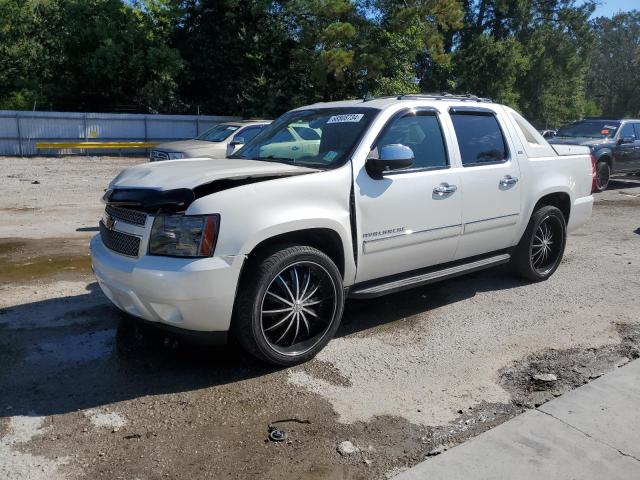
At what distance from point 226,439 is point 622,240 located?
7.44m

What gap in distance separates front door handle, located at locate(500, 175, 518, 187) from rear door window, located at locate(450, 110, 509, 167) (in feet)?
0.56

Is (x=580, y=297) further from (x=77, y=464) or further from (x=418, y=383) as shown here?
(x=77, y=464)

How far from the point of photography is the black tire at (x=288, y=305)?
3.86 meters

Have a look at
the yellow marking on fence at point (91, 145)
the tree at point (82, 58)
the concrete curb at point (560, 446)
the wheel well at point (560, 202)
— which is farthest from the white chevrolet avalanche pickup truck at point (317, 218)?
the tree at point (82, 58)

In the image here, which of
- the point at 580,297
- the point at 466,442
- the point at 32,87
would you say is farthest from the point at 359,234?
the point at 32,87

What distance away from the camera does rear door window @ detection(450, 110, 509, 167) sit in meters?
5.25

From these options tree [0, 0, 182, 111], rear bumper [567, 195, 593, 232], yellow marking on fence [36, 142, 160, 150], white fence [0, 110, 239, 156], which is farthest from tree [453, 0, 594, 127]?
rear bumper [567, 195, 593, 232]

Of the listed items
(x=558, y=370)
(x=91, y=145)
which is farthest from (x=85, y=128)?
(x=558, y=370)

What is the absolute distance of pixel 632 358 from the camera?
446cm

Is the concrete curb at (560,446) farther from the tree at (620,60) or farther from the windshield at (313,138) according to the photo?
the tree at (620,60)

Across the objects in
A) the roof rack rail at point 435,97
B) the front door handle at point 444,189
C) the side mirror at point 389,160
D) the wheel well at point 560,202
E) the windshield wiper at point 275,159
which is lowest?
the wheel well at point 560,202

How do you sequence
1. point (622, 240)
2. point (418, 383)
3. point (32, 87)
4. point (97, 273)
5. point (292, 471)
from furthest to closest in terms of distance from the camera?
point (32, 87) → point (622, 240) → point (97, 273) → point (418, 383) → point (292, 471)

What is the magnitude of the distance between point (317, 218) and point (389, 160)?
73cm

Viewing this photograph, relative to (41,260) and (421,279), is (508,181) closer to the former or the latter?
(421,279)
